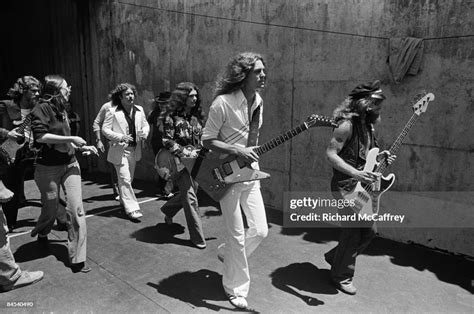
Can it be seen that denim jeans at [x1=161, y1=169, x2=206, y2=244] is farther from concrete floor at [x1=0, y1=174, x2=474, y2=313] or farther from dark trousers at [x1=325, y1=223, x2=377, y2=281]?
dark trousers at [x1=325, y1=223, x2=377, y2=281]

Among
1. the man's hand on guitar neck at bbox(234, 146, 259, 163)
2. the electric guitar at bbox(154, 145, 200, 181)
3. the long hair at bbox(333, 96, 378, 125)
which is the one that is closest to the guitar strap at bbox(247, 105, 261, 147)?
the man's hand on guitar neck at bbox(234, 146, 259, 163)

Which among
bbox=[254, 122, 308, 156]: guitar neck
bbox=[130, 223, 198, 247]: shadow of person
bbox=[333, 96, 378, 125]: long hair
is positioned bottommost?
bbox=[130, 223, 198, 247]: shadow of person

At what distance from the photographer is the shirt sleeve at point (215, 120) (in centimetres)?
296

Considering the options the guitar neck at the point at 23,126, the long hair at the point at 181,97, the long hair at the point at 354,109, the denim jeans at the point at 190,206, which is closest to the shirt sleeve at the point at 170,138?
the long hair at the point at 181,97

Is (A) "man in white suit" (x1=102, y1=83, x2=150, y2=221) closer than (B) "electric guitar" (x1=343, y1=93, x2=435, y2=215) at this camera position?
No

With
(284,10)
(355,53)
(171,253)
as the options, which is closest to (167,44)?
(284,10)

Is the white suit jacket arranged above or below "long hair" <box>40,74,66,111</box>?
below

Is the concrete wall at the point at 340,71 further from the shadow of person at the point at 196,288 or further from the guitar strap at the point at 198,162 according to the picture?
the shadow of person at the point at 196,288

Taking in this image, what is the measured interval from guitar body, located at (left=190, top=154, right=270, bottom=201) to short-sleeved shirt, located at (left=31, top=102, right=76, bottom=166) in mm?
1558

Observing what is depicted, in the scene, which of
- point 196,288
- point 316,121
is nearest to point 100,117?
point 196,288

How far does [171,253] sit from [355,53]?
11.1 feet

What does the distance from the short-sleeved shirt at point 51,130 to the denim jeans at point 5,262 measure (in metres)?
0.68

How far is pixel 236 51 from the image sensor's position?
5988 mm

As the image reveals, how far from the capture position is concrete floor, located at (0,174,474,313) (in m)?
3.19
